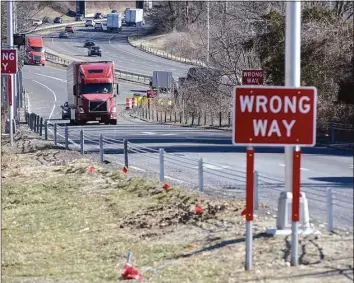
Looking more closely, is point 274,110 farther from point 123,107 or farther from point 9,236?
point 123,107

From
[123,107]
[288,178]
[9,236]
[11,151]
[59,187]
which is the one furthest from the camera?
[123,107]

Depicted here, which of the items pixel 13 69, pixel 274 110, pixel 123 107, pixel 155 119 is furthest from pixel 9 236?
pixel 123 107

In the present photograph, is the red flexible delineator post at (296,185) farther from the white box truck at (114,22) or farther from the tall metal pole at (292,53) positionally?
the white box truck at (114,22)

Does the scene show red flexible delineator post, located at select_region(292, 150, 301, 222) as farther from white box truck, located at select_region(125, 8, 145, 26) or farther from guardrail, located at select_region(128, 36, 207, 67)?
white box truck, located at select_region(125, 8, 145, 26)

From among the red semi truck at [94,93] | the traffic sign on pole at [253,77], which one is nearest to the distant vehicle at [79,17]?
the red semi truck at [94,93]

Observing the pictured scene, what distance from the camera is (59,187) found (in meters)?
20.1

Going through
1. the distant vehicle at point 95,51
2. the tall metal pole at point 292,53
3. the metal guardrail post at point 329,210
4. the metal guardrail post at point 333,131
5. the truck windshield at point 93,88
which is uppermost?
the distant vehicle at point 95,51

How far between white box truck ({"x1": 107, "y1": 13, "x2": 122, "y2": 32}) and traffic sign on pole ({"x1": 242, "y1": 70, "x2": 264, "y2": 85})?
3387 centimetres

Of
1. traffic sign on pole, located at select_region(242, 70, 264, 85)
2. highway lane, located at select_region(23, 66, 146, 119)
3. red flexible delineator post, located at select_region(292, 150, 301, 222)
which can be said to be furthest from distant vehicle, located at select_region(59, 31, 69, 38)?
red flexible delineator post, located at select_region(292, 150, 301, 222)

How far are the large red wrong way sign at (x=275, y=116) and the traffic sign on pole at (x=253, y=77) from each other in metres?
14.3

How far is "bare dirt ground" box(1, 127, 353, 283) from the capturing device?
9500mm

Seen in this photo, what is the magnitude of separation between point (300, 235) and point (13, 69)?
58.3 ft

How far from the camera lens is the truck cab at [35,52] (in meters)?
66.6

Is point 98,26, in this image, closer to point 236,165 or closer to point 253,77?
point 253,77
